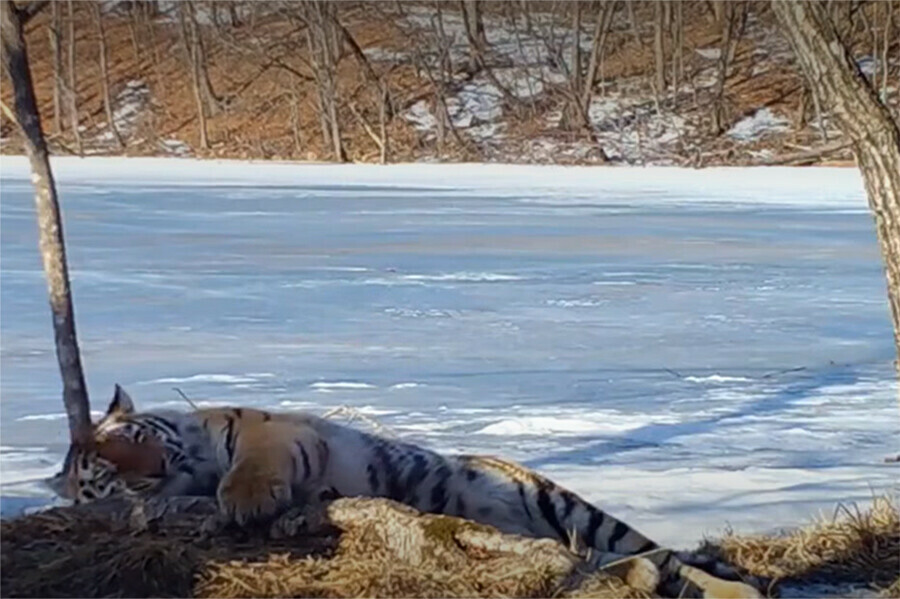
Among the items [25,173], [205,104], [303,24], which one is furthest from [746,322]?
[303,24]

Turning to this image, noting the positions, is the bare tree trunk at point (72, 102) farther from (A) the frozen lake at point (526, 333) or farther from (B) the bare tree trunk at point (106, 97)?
(A) the frozen lake at point (526, 333)

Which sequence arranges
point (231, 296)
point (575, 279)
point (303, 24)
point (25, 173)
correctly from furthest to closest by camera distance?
point (303, 24)
point (25, 173)
point (575, 279)
point (231, 296)

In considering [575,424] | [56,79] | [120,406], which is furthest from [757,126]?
[120,406]

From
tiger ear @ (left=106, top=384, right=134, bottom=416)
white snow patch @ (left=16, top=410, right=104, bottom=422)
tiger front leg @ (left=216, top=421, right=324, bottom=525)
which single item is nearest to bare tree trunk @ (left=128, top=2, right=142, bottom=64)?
white snow patch @ (left=16, top=410, right=104, bottom=422)

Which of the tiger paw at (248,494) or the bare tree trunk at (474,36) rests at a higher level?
the bare tree trunk at (474,36)

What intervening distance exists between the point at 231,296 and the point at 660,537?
268 inches

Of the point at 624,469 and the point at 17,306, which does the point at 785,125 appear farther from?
the point at 624,469

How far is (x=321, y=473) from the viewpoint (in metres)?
4.26

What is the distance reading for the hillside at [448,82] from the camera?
32.6 meters

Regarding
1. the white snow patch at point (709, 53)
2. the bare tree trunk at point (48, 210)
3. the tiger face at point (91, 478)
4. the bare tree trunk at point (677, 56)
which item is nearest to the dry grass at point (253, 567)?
the tiger face at point (91, 478)

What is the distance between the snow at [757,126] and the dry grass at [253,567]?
1147 inches

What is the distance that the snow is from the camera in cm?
3275

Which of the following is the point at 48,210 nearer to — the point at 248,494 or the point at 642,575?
the point at 248,494

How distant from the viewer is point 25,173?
24125 mm
